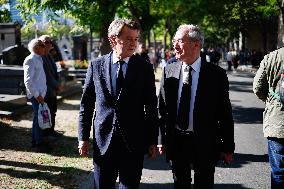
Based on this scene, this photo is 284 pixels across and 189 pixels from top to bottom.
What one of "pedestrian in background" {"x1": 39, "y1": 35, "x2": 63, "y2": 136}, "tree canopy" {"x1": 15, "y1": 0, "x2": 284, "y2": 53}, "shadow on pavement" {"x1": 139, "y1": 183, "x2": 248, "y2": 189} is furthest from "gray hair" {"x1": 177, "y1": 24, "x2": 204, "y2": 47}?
"tree canopy" {"x1": 15, "y1": 0, "x2": 284, "y2": 53}

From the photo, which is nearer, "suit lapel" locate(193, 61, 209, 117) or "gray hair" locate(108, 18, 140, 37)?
"gray hair" locate(108, 18, 140, 37)

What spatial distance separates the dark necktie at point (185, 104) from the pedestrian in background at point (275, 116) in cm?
79

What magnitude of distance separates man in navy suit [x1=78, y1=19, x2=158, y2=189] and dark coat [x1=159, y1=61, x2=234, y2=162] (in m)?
0.21

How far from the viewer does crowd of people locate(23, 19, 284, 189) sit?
370cm

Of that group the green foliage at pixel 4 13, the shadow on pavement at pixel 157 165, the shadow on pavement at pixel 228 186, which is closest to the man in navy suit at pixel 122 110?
the shadow on pavement at pixel 228 186

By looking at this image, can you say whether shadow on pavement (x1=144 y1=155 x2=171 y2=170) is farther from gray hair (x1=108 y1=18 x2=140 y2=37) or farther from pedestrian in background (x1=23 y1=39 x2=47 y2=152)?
gray hair (x1=108 y1=18 x2=140 y2=37)

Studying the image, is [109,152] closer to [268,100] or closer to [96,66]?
[96,66]

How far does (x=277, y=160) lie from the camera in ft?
12.9

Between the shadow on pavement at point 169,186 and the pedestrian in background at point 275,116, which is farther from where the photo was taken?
the shadow on pavement at point 169,186

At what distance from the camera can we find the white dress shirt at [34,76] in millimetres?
7477

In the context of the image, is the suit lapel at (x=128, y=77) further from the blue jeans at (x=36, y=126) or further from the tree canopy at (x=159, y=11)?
the tree canopy at (x=159, y=11)

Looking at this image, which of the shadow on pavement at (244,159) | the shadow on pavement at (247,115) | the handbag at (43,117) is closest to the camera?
the shadow on pavement at (244,159)

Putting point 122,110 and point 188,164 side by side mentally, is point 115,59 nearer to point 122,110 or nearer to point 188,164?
point 122,110

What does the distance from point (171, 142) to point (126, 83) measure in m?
0.76
